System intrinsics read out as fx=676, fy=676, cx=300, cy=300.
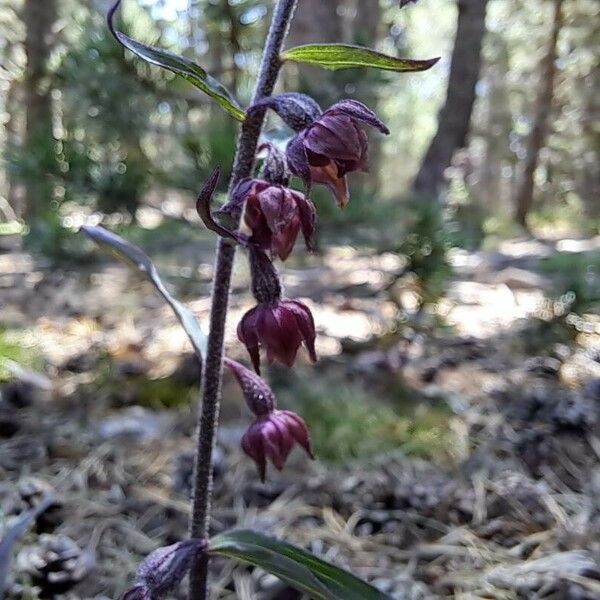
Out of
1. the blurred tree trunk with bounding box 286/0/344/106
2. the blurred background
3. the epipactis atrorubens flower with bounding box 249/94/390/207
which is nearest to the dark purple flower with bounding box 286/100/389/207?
the epipactis atrorubens flower with bounding box 249/94/390/207

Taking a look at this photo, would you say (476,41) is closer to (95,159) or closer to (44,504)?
(95,159)

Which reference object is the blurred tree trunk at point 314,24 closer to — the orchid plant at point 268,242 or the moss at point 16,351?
the moss at point 16,351

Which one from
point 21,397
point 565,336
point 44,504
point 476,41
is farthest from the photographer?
point 476,41

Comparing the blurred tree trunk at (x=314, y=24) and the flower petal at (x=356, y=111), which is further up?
the blurred tree trunk at (x=314, y=24)

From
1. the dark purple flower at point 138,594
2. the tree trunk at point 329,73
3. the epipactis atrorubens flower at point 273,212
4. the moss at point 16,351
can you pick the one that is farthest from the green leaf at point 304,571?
the moss at point 16,351

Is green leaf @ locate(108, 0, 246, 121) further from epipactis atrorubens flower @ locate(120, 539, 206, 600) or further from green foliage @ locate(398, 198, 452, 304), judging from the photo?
green foliage @ locate(398, 198, 452, 304)

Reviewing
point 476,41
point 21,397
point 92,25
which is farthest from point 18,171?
point 476,41
